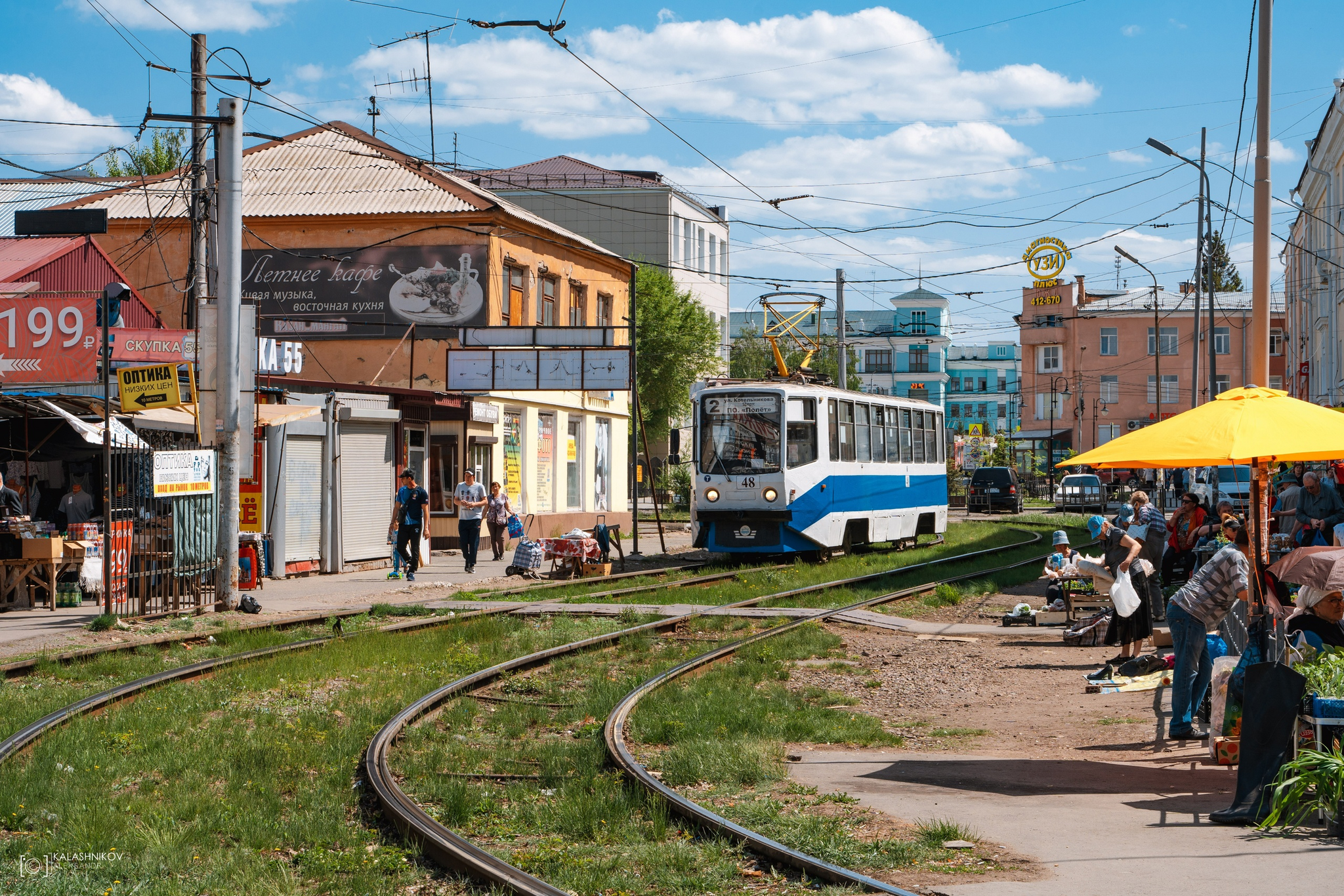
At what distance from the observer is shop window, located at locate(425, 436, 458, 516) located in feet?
102

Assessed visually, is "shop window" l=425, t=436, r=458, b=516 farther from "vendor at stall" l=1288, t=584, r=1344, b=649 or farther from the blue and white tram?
"vendor at stall" l=1288, t=584, r=1344, b=649

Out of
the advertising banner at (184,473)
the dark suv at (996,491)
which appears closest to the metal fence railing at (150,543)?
the advertising banner at (184,473)

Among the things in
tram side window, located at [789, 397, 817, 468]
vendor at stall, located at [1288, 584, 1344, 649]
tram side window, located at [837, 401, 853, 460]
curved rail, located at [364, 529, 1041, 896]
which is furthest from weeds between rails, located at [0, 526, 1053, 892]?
tram side window, located at [837, 401, 853, 460]

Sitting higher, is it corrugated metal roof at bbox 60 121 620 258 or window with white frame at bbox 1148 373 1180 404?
corrugated metal roof at bbox 60 121 620 258

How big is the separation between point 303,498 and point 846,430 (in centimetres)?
984

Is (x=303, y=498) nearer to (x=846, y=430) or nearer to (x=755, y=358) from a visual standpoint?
(x=846, y=430)

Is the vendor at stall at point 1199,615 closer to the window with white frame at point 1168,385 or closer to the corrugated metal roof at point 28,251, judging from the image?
the corrugated metal roof at point 28,251

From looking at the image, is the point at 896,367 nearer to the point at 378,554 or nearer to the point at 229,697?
the point at 378,554

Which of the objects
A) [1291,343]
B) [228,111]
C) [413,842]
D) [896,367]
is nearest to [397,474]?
[228,111]

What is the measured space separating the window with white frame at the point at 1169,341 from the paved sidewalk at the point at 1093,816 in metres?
74.1

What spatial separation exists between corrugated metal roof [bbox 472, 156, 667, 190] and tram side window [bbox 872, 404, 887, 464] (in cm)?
4058

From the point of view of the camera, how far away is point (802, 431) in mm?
24312

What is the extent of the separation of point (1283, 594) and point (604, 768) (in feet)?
17.9

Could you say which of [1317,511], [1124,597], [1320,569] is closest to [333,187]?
[1317,511]
